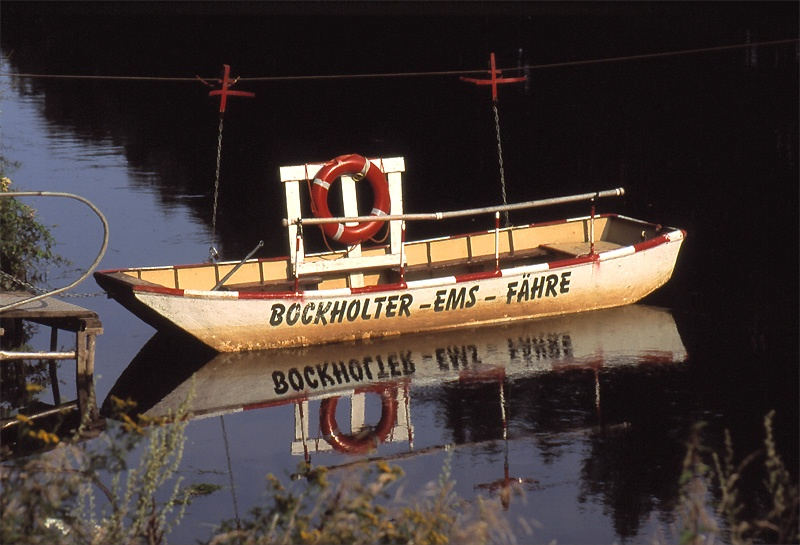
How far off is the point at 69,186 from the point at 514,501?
21.0 metres

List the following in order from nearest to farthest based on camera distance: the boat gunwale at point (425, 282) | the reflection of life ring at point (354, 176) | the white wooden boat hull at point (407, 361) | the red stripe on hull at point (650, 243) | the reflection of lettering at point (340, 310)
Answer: the white wooden boat hull at point (407, 361)
the boat gunwale at point (425, 282)
the reflection of lettering at point (340, 310)
the reflection of life ring at point (354, 176)
the red stripe on hull at point (650, 243)

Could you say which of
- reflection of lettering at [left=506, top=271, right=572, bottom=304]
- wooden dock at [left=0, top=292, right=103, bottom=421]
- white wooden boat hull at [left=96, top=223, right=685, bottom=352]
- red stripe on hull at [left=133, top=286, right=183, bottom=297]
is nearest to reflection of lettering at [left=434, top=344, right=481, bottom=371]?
white wooden boat hull at [left=96, top=223, right=685, bottom=352]

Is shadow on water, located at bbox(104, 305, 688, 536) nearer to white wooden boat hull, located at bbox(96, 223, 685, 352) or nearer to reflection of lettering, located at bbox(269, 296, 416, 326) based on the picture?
white wooden boat hull, located at bbox(96, 223, 685, 352)

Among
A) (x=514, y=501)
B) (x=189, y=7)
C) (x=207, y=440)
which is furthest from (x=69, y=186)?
(x=189, y=7)

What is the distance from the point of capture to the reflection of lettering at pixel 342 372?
1766cm

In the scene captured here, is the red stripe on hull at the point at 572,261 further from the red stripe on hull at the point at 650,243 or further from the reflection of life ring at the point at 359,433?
the reflection of life ring at the point at 359,433

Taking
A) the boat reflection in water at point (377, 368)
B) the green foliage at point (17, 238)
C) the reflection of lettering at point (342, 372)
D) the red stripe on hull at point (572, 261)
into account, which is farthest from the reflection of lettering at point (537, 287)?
the green foliage at point (17, 238)

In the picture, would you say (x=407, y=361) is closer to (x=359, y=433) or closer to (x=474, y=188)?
(x=359, y=433)

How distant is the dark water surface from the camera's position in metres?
15.3

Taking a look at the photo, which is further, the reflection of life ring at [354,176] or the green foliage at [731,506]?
the reflection of life ring at [354,176]

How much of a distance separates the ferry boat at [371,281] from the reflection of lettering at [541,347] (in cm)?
73

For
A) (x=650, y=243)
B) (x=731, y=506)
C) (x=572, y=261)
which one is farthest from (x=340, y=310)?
(x=731, y=506)

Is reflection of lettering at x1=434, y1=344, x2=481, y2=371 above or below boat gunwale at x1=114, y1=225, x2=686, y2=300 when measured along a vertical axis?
below

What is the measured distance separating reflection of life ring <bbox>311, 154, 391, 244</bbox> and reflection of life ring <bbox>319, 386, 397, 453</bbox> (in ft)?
9.31
